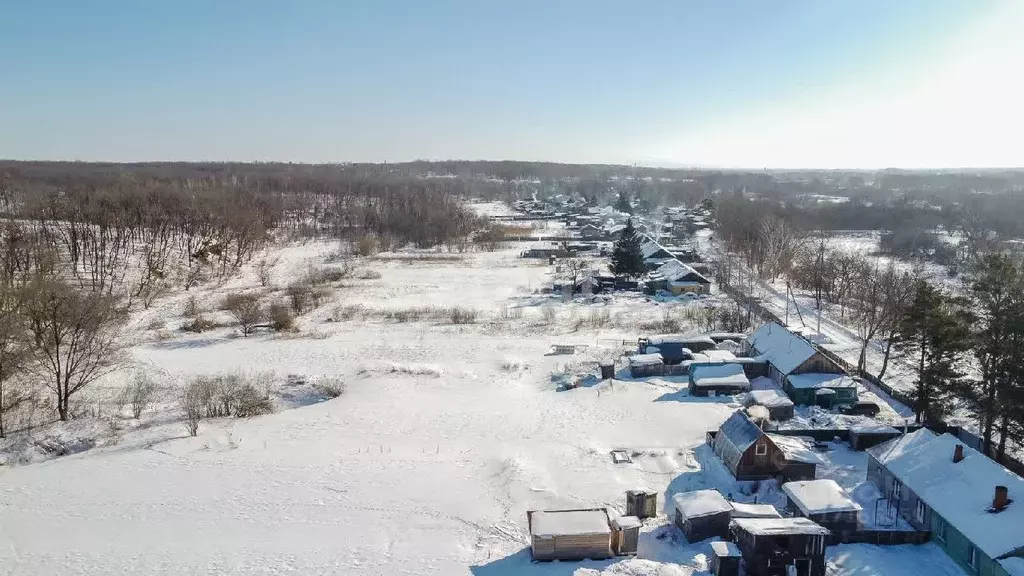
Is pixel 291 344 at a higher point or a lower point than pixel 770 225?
lower

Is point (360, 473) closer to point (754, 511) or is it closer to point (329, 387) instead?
point (329, 387)

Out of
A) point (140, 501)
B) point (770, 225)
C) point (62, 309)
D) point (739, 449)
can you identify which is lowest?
point (140, 501)

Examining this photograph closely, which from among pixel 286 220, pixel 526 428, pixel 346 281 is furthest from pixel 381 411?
pixel 286 220

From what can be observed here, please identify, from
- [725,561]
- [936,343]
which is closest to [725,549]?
[725,561]

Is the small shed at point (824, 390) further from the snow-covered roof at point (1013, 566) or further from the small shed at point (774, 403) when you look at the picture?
the snow-covered roof at point (1013, 566)

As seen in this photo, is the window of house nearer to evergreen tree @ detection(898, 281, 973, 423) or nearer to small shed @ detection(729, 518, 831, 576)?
small shed @ detection(729, 518, 831, 576)

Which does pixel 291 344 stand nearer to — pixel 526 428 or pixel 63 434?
pixel 63 434

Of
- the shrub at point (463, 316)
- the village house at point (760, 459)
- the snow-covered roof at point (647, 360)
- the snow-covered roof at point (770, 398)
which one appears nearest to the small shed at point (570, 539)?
the village house at point (760, 459)
